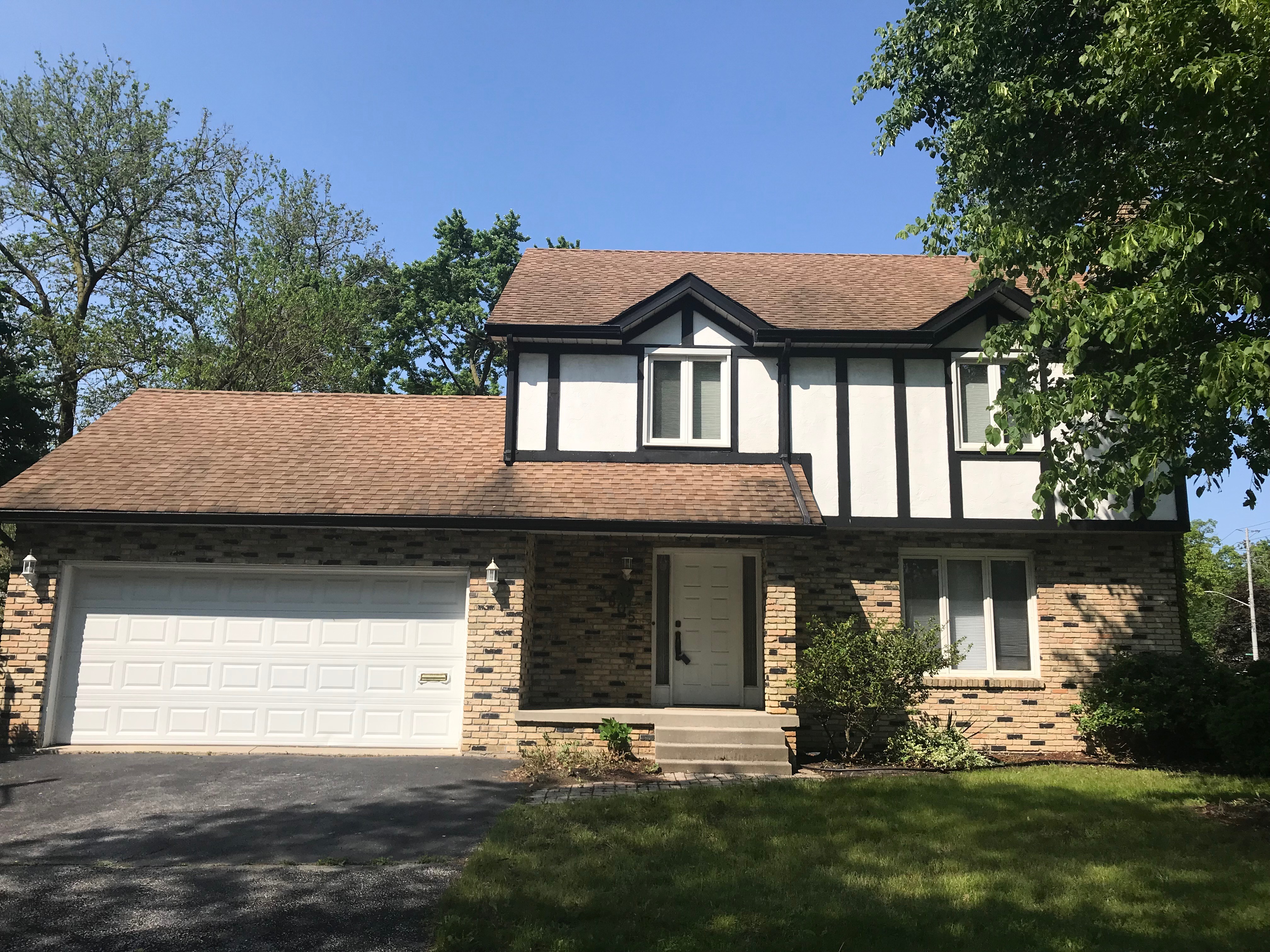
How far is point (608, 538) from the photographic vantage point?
44.2 ft

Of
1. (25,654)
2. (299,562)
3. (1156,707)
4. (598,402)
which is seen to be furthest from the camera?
(598,402)

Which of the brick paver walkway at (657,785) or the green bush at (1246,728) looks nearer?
the brick paver walkway at (657,785)

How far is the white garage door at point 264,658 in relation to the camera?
11820 millimetres

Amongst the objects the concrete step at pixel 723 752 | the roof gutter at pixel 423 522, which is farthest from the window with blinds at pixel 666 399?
the concrete step at pixel 723 752

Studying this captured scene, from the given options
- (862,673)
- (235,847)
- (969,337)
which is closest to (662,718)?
(862,673)

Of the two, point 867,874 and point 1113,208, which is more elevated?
point 1113,208

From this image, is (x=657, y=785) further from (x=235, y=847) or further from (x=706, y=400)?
(x=706, y=400)

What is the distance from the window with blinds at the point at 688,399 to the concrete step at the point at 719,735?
4.37 metres

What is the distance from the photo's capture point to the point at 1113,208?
9.77 meters

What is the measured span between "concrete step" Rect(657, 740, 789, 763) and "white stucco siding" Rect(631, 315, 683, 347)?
605 centimetres

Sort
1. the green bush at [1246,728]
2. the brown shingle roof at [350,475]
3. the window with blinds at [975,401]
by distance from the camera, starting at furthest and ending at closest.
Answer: the window with blinds at [975,401], the brown shingle roof at [350,475], the green bush at [1246,728]

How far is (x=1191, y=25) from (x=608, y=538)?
9197 mm

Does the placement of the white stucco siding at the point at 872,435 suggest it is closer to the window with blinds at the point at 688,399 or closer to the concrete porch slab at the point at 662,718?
the window with blinds at the point at 688,399

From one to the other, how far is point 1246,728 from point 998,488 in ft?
14.0
